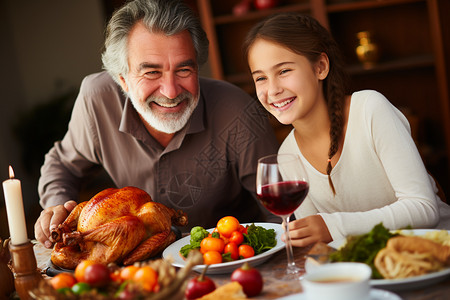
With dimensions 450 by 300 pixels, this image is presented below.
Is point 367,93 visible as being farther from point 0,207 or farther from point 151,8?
point 0,207

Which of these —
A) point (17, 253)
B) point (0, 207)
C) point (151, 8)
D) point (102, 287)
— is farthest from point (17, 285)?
point (0, 207)

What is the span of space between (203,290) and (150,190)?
1.25 m

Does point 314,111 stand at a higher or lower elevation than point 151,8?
lower

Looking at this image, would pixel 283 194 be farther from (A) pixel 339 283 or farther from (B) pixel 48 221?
(B) pixel 48 221

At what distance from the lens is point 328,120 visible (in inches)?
74.6

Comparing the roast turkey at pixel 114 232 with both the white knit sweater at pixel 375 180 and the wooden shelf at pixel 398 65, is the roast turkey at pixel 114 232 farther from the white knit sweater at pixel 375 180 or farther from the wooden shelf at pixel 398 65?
the wooden shelf at pixel 398 65

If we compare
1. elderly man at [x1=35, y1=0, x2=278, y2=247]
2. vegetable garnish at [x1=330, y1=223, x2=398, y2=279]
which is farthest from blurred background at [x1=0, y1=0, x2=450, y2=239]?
vegetable garnish at [x1=330, y1=223, x2=398, y2=279]

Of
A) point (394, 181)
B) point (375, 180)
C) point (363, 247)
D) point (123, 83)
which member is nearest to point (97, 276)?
point (363, 247)

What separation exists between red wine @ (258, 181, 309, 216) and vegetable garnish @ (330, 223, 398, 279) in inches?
6.2

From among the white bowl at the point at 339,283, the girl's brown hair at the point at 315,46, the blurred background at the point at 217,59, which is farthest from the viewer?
the blurred background at the point at 217,59

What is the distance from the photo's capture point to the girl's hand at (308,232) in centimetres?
139

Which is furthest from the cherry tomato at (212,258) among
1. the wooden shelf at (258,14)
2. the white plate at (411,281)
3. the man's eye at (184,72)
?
the wooden shelf at (258,14)

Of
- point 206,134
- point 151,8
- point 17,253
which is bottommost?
point 17,253

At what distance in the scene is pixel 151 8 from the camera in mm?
2070
